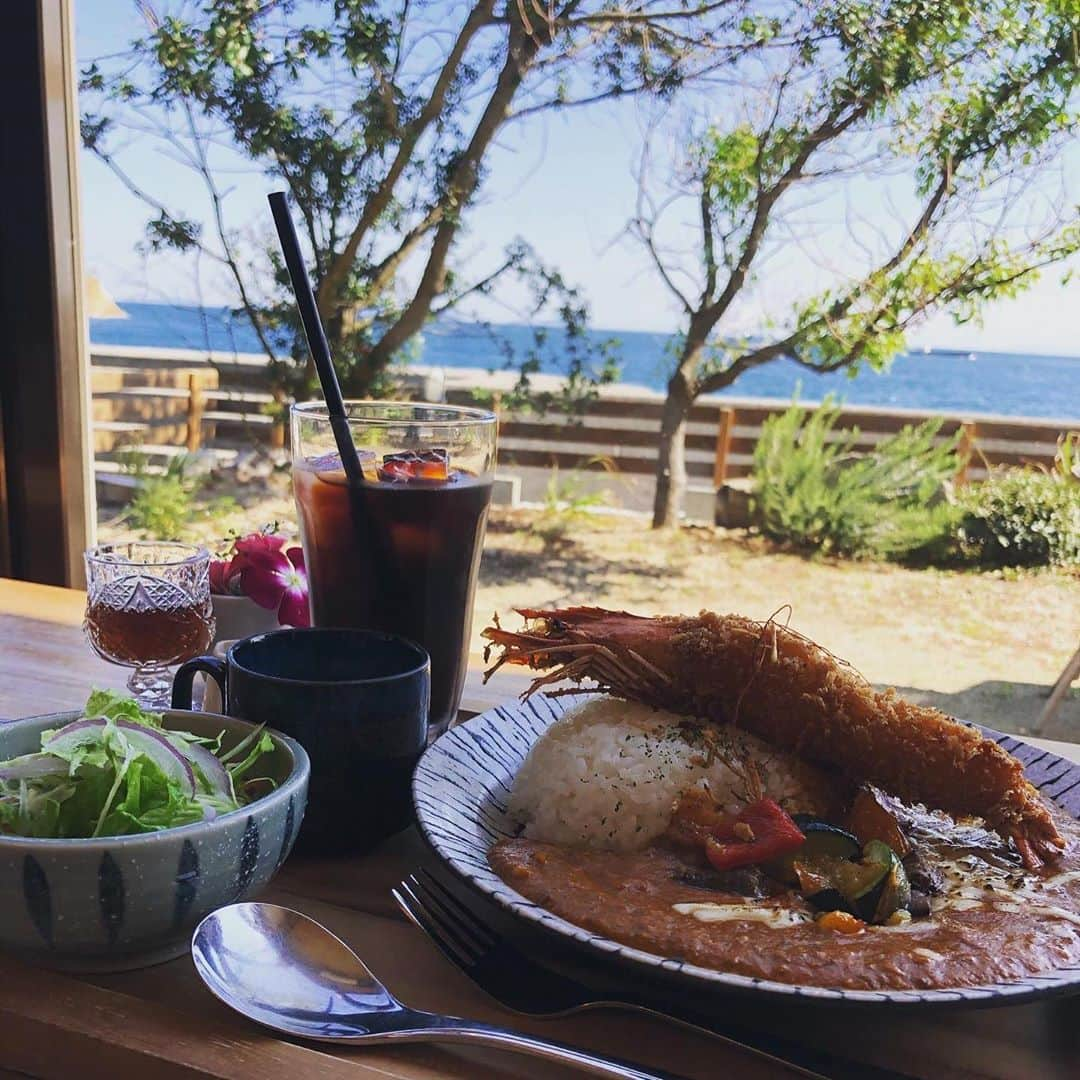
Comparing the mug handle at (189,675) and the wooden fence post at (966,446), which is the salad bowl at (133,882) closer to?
the mug handle at (189,675)

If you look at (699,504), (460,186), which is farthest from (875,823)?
(699,504)

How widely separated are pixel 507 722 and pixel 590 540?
4.41 m

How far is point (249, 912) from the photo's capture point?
638mm

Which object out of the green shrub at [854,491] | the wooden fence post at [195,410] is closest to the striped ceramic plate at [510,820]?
the wooden fence post at [195,410]

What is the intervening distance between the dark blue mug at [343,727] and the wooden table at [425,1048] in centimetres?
11

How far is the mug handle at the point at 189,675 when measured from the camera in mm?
801

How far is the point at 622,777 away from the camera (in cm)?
86

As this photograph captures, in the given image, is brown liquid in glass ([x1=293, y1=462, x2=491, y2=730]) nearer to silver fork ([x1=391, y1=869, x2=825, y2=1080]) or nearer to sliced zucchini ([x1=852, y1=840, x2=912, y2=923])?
silver fork ([x1=391, y1=869, x2=825, y2=1080])

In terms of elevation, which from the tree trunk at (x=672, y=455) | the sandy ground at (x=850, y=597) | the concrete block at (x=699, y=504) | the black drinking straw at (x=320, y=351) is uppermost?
the black drinking straw at (x=320, y=351)

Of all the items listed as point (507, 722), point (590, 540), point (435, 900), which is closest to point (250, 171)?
point (590, 540)

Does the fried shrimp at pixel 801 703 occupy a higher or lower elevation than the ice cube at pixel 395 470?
lower

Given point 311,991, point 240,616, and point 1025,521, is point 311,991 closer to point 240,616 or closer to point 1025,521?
point 240,616

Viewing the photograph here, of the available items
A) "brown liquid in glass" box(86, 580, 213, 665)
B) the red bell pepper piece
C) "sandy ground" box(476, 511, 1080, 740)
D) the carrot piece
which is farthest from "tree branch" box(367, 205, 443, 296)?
the carrot piece

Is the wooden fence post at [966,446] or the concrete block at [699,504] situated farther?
the concrete block at [699,504]
